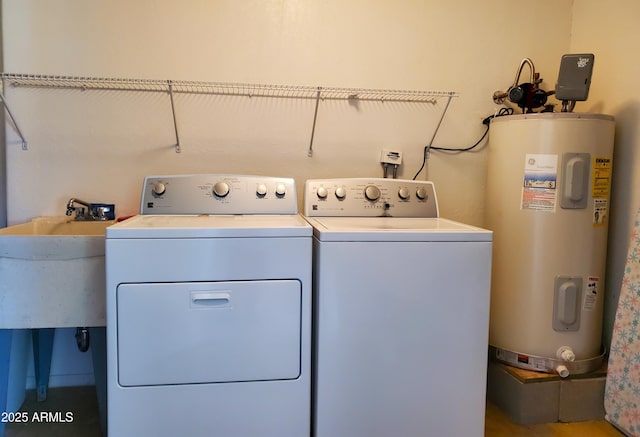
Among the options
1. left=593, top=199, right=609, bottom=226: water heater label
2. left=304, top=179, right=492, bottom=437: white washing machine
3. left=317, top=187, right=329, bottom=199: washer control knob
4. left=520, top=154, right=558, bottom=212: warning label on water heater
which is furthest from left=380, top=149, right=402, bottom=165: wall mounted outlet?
left=593, top=199, right=609, bottom=226: water heater label

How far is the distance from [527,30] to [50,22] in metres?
2.19

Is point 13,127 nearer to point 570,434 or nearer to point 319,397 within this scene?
point 319,397

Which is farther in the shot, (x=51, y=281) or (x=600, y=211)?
(x=600, y=211)

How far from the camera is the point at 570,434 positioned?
1.73 m

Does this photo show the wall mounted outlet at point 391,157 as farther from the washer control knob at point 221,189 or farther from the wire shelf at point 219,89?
the washer control knob at point 221,189

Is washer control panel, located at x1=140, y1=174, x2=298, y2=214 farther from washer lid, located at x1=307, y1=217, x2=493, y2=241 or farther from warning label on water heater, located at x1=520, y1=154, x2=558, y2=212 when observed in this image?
warning label on water heater, located at x1=520, y1=154, x2=558, y2=212

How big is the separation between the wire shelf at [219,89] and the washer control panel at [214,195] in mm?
310

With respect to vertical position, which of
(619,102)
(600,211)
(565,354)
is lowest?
(565,354)

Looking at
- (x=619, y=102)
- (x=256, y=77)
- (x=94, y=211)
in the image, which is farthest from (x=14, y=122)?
(x=619, y=102)

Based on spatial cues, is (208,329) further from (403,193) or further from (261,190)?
(403,193)

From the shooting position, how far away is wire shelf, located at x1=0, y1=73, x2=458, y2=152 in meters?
1.87

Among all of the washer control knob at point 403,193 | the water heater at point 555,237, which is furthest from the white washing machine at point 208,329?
the water heater at point 555,237

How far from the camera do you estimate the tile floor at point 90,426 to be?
5.60 feet

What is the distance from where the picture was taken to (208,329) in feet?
4.24
